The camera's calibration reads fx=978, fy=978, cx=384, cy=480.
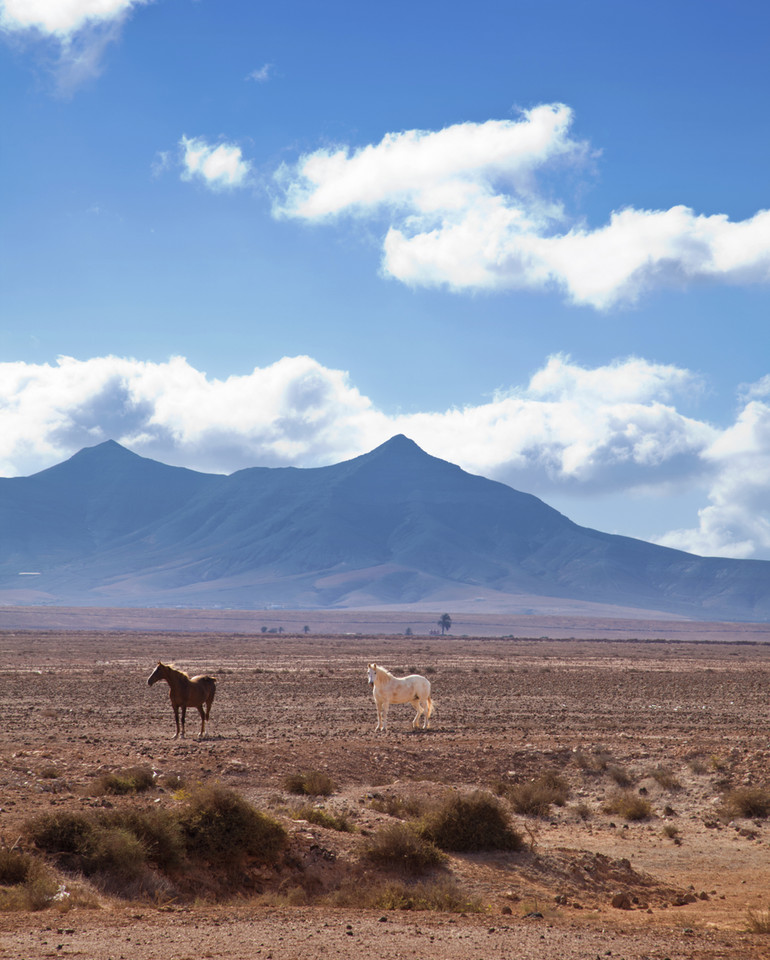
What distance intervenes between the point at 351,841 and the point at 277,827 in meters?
1.33

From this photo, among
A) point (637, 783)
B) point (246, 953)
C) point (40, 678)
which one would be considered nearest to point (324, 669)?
point (40, 678)

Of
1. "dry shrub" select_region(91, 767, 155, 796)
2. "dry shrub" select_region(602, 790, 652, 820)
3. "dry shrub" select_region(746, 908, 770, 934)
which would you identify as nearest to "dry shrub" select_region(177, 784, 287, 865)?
"dry shrub" select_region(91, 767, 155, 796)

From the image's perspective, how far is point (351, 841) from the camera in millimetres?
15133

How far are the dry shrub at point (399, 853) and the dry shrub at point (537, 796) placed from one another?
5544 mm

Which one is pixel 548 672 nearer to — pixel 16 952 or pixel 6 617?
pixel 16 952

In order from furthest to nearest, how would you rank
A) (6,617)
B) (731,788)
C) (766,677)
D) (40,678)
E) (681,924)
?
(6,617) < (766,677) < (40,678) < (731,788) < (681,924)

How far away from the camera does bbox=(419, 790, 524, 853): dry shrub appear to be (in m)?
16.0

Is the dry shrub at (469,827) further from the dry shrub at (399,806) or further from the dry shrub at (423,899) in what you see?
the dry shrub at (423,899)

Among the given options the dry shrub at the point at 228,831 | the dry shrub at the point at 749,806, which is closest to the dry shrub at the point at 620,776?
the dry shrub at the point at 749,806

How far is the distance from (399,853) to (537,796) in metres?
6.21

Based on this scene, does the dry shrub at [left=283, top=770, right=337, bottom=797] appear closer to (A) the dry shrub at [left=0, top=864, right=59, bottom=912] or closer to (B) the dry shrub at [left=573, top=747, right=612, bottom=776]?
(A) the dry shrub at [left=0, top=864, right=59, bottom=912]

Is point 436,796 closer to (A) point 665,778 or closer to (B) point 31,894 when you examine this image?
(A) point 665,778

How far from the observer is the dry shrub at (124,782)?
1664 cm

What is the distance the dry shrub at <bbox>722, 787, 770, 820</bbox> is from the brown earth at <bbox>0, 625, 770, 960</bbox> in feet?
0.97
